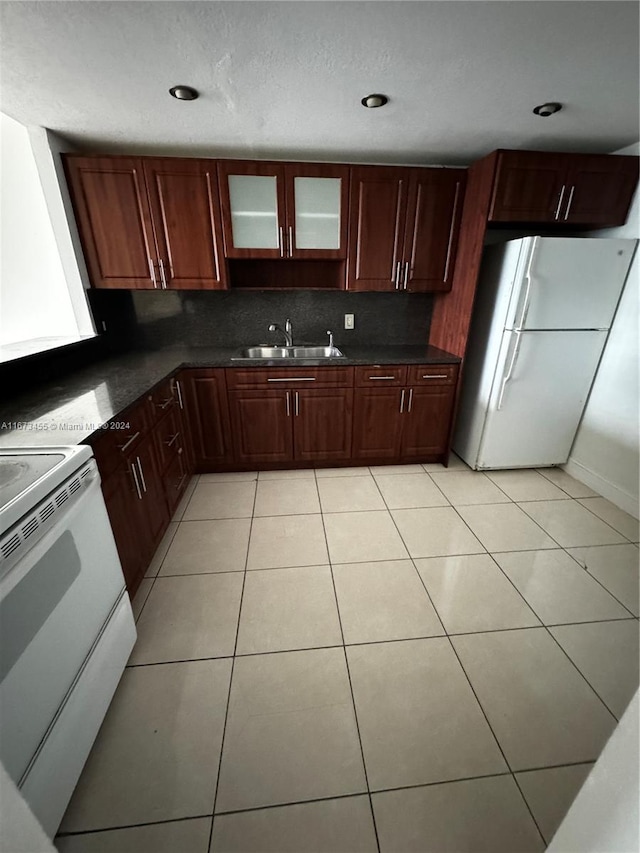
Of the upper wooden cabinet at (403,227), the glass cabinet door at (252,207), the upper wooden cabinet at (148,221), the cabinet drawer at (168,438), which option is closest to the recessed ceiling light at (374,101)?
the upper wooden cabinet at (403,227)

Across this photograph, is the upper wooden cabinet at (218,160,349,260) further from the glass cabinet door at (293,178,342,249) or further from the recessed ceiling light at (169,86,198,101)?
the recessed ceiling light at (169,86,198,101)

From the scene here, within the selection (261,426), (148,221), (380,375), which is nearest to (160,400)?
(261,426)

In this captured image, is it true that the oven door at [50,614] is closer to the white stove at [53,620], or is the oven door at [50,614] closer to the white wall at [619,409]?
the white stove at [53,620]

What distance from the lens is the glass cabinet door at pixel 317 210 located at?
2172mm

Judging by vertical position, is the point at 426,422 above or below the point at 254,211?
below

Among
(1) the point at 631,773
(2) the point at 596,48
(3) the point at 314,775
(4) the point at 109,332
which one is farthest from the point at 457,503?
(4) the point at 109,332

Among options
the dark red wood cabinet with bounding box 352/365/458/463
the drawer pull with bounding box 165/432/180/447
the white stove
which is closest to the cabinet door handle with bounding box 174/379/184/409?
the drawer pull with bounding box 165/432/180/447

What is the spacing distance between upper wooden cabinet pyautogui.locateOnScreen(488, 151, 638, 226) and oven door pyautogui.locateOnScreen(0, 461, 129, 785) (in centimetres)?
269

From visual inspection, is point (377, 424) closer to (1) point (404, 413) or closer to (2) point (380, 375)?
(1) point (404, 413)

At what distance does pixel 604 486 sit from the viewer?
91.8 inches

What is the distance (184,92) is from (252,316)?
1382mm

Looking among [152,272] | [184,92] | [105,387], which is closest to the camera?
[184,92]

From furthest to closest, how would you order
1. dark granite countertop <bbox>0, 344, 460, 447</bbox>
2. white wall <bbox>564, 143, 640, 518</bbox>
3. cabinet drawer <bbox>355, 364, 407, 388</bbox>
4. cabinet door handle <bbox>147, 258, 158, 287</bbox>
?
cabinet drawer <bbox>355, 364, 407, 388</bbox> < cabinet door handle <bbox>147, 258, 158, 287</bbox> < white wall <bbox>564, 143, 640, 518</bbox> < dark granite countertop <bbox>0, 344, 460, 447</bbox>

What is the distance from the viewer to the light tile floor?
924 mm
